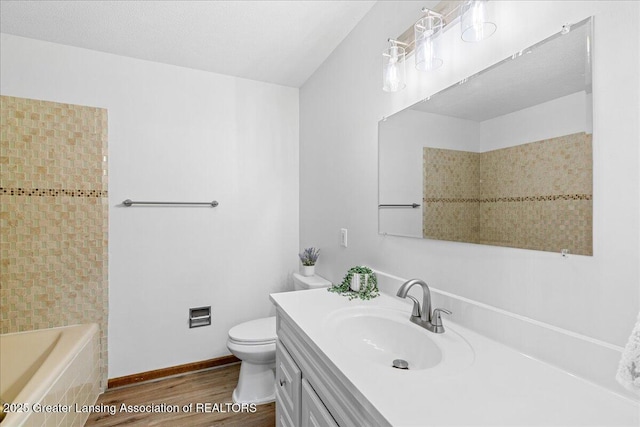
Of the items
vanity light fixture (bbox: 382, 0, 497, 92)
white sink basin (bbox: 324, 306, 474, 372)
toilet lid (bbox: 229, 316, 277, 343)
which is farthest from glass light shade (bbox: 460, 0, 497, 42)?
toilet lid (bbox: 229, 316, 277, 343)

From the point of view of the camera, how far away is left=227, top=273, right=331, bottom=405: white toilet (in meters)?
1.88

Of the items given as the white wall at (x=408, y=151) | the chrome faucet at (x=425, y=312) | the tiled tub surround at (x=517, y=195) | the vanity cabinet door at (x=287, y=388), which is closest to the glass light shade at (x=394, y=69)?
the white wall at (x=408, y=151)

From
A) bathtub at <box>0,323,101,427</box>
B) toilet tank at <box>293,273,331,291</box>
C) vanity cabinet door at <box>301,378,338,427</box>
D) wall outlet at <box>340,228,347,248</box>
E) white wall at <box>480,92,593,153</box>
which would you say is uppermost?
white wall at <box>480,92,593,153</box>

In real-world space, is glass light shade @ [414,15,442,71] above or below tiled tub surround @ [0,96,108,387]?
above

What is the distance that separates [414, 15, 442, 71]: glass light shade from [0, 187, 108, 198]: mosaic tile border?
2.13 meters

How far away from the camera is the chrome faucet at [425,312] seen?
3.40 ft

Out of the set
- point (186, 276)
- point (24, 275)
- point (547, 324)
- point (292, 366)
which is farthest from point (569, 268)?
point (24, 275)

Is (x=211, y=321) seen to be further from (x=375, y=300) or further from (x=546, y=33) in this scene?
(x=546, y=33)

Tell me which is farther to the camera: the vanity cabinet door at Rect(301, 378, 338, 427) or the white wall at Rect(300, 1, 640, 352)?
the vanity cabinet door at Rect(301, 378, 338, 427)

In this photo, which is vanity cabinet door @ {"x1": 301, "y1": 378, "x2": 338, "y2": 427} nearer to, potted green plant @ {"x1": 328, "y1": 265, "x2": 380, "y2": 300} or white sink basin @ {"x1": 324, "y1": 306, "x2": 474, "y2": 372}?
white sink basin @ {"x1": 324, "y1": 306, "x2": 474, "y2": 372}

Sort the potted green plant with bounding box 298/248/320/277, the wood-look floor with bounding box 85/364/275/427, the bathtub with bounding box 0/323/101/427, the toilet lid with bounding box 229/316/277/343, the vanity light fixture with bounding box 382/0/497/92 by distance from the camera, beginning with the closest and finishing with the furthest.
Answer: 1. the vanity light fixture with bounding box 382/0/497/92
2. the bathtub with bounding box 0/323/101/427
3. the wood-look floor with bounding box 85/364/275/427
4. the toilet lid with bounding box 229/316/277/343
5. the potted green plant with bounding box 298/248/320/277

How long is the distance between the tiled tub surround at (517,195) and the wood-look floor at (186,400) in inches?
60.5

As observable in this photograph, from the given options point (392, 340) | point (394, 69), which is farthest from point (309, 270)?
point (394, 69)

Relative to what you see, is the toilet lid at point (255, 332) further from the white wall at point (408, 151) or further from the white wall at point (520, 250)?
the white wall at point (408, 151)
